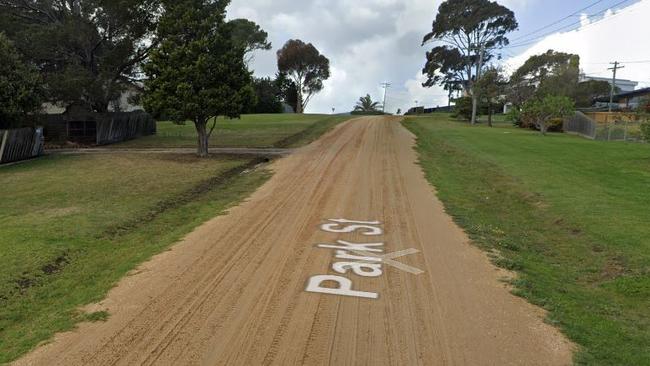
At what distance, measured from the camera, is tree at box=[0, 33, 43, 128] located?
21.4 metres

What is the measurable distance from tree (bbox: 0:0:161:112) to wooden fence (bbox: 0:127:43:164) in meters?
3.24

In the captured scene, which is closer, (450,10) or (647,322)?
(647,322)

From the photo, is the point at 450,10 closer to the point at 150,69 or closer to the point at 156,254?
the point at 150,69

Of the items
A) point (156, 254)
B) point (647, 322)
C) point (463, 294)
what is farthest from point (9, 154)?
point (647, 322)

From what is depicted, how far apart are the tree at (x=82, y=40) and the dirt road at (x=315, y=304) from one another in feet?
66.1

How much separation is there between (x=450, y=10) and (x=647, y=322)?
56039 mm

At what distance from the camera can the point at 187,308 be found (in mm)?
5707

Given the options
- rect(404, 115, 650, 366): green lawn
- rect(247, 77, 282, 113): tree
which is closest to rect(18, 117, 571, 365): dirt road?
rect(404, 115, 650, 366): green lawn

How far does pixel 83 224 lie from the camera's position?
975cm

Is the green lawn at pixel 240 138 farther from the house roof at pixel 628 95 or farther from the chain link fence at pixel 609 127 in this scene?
the house roof at pixel 628 95

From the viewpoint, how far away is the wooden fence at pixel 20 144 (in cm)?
2164

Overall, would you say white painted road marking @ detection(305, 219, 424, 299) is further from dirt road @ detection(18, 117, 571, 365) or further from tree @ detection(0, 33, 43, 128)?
tree @ detection(0, 33, 43, 128)

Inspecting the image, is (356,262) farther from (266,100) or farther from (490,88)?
(266,100)

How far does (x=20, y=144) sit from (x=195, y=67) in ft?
29.7
